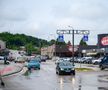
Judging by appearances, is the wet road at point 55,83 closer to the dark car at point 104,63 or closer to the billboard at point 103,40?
the dark car at point 104,63

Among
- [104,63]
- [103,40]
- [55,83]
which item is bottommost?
[55,83]

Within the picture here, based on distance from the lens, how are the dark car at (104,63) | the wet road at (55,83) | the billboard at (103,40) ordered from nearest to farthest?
the wet road at (55,83) < the dark car at (104,63) < the billboard at (103,40)

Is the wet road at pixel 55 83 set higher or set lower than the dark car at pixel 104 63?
lower

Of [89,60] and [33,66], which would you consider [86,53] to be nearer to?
[89,60]

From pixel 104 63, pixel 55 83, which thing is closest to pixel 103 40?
pixel 104 63

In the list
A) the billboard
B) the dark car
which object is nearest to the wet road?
the dark car

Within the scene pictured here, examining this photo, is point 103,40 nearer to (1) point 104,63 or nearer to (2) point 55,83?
(1) point 104,63

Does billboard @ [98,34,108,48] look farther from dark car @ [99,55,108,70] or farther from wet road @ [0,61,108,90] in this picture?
wet road @ [0,61,108,90]

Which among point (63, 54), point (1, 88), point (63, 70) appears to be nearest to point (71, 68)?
point (63, 70)

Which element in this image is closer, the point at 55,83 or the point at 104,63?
the point at 55,83

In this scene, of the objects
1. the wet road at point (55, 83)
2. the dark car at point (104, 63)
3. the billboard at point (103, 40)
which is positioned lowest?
the wet road at point (55, 83)

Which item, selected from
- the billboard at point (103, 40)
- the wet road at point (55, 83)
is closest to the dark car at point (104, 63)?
the wet road at point (55, 83)

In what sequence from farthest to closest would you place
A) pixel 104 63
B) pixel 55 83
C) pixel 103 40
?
1. pixel 103 40
2. pixel 104 63
3. pixel 55 83

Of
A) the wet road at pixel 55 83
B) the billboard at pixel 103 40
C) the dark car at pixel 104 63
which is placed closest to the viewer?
the wet road at pixel 55 83
